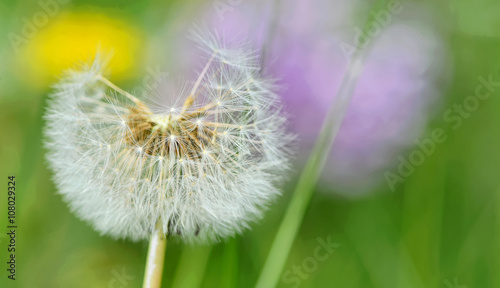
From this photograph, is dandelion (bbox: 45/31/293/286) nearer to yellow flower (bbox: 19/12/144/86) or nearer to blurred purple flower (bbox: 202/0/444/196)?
blurred purple flower (bbox: 202/0/444/196)

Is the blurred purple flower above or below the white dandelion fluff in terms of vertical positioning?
above

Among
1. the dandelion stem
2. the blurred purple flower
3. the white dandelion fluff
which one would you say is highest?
the blurred purple flower

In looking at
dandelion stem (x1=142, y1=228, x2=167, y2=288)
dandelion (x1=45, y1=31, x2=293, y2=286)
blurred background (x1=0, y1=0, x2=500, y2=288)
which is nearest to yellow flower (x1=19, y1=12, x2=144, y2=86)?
blurred background (x1=0, y1=0, x2=500, y2=288)

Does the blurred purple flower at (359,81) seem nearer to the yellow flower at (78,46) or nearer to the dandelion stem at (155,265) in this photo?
the yellow flower at (78,46)

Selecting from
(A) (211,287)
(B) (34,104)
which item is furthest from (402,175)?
(B) (34,104)

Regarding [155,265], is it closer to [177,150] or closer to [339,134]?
[177,150]

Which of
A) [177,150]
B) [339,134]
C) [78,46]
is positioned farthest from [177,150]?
[78,46]

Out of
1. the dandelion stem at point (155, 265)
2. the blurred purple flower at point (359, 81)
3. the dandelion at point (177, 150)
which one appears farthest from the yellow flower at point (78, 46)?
the dandelion stem at point (155, 265)
